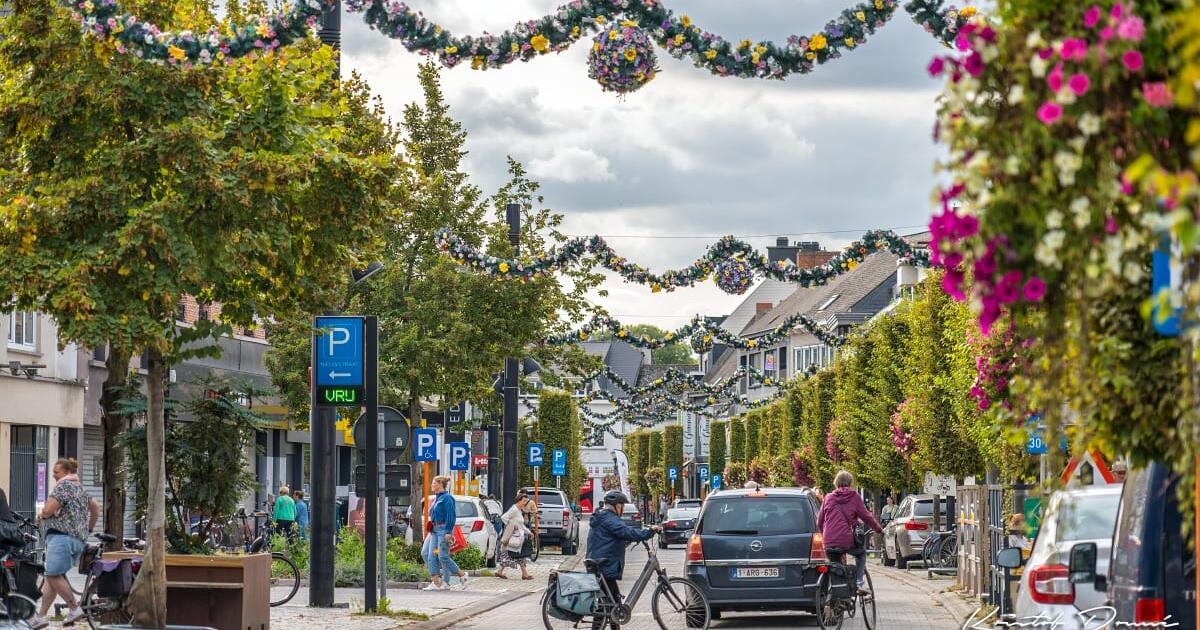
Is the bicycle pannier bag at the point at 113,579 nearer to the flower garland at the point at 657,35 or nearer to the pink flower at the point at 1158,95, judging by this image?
the flower garland at the point at 657,35

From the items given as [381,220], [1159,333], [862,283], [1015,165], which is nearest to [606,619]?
[381,220]

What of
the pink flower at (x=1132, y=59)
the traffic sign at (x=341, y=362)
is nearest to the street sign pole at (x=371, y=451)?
the traffic sign at (x=341, y=362)

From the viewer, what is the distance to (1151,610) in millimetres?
7945

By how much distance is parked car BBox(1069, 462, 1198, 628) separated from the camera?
7.96m

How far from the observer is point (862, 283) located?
83000 mm

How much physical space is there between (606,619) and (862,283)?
6699 centimetres

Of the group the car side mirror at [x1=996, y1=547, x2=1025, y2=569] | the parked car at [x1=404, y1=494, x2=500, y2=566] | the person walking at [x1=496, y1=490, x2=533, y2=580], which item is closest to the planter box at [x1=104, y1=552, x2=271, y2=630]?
the car side mirror at [x1=996, y1=547, x2=1025, y2=569]

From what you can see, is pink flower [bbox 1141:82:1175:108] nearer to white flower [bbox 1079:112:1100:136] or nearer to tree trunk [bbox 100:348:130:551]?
white flower [bbox 1079:112:1100:136]

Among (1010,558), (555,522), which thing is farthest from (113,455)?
(555,522)

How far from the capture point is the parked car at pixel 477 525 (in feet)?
115

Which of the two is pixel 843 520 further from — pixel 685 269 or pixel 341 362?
pixel 685 269

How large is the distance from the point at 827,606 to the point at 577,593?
3.04 meters

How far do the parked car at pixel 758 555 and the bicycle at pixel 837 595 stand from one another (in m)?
0.26

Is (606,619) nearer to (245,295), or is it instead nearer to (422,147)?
(245,295)
